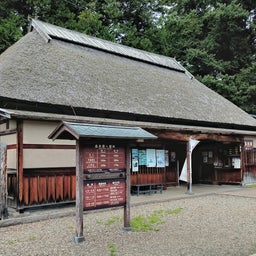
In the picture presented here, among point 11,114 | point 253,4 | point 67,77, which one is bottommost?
point 11,114

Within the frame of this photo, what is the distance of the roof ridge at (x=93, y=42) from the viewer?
49.3 ft

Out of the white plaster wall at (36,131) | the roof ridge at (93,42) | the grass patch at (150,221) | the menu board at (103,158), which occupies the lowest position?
the grass patch at (150,221)

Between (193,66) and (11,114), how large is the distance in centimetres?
2235

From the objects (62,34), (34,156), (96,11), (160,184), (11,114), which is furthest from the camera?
(96,11)

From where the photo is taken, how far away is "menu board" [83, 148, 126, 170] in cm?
622

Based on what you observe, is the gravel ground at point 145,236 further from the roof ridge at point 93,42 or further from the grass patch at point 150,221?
the roof ridge at point 93,42

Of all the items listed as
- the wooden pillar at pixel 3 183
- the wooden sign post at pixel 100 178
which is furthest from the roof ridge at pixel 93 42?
the wooden sign post at pixel 100 178

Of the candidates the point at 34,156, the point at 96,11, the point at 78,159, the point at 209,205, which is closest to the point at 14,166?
the point at 34,156

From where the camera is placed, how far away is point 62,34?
1576 centimetres

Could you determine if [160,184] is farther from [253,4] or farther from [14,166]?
[253,4]

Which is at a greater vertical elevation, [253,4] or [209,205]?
[253,4]

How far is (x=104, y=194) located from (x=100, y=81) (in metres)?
7.20

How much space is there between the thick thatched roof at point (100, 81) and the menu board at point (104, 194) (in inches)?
154

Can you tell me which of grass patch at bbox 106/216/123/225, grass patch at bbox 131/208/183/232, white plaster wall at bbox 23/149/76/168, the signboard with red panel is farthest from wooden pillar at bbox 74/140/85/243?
white plaster wall at bbox 23/149/76/168
